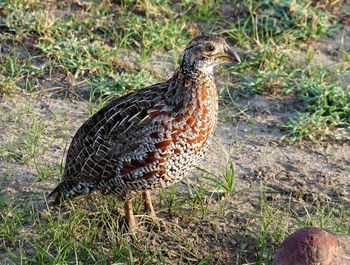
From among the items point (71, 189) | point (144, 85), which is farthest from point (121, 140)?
point (144, 85)

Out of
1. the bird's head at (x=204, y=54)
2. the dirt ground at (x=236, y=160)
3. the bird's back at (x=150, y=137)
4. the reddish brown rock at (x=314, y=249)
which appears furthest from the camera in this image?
the dirt ground at (x=236, y=160)

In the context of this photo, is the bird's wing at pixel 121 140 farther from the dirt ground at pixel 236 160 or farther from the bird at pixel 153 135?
the dirt ground at pixel 236 160

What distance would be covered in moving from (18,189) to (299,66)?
3.16 m

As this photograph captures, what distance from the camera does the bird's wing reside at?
5.35 metres

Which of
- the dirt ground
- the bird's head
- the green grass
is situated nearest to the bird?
the bird's head

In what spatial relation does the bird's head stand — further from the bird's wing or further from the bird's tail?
the bird's tail

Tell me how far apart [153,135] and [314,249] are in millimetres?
1263

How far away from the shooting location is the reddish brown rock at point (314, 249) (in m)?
4.80

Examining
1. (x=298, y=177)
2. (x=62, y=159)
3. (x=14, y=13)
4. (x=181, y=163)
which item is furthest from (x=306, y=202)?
(x=14, y=13)

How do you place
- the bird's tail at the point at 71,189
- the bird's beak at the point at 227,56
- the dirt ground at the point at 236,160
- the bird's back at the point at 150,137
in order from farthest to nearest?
the dirt ground at the point at 236,160 → the bird's tail at the point at 71,189 → the bird's beak at the point at 227,56 → the bird's back at the point at 150,137

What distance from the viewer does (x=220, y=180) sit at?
617cm

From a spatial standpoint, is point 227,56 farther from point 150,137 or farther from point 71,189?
point 71,189

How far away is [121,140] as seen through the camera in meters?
5.46

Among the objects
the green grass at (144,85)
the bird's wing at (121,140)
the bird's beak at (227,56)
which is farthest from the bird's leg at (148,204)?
the bird's beak at (227,56)
